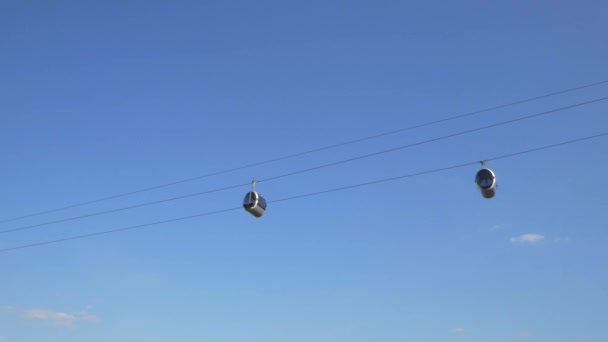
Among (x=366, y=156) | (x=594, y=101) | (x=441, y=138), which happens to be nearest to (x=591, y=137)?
(x=594, y=101)

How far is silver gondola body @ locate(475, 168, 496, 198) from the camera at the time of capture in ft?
39.6

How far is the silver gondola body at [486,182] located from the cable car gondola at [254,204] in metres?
6.04

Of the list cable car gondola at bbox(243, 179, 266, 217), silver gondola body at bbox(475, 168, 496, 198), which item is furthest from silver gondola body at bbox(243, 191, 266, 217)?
silver gondola body at bbox(475, 168, 496, 198)

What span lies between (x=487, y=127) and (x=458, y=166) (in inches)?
61.0

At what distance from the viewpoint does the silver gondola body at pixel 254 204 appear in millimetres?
14367

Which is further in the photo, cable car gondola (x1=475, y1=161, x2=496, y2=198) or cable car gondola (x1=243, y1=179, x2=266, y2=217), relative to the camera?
cable car gondola (x1=243, y1=179, x2=266, y2=217)

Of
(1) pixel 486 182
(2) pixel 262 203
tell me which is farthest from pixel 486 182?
(2) pixel 262 203

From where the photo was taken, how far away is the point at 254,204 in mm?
14352

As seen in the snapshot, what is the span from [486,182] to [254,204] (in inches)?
248

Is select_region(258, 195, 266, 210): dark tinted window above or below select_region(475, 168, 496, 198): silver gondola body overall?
above

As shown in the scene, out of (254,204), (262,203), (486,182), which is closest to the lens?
(486,182)

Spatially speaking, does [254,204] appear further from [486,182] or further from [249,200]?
[486,182]

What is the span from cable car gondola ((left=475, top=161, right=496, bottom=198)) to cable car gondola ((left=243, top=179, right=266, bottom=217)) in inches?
238

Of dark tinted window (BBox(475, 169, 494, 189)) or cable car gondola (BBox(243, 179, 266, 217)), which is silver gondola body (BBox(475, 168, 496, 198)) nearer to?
dark tinted window (BBox(475, 169, 494, 189))
